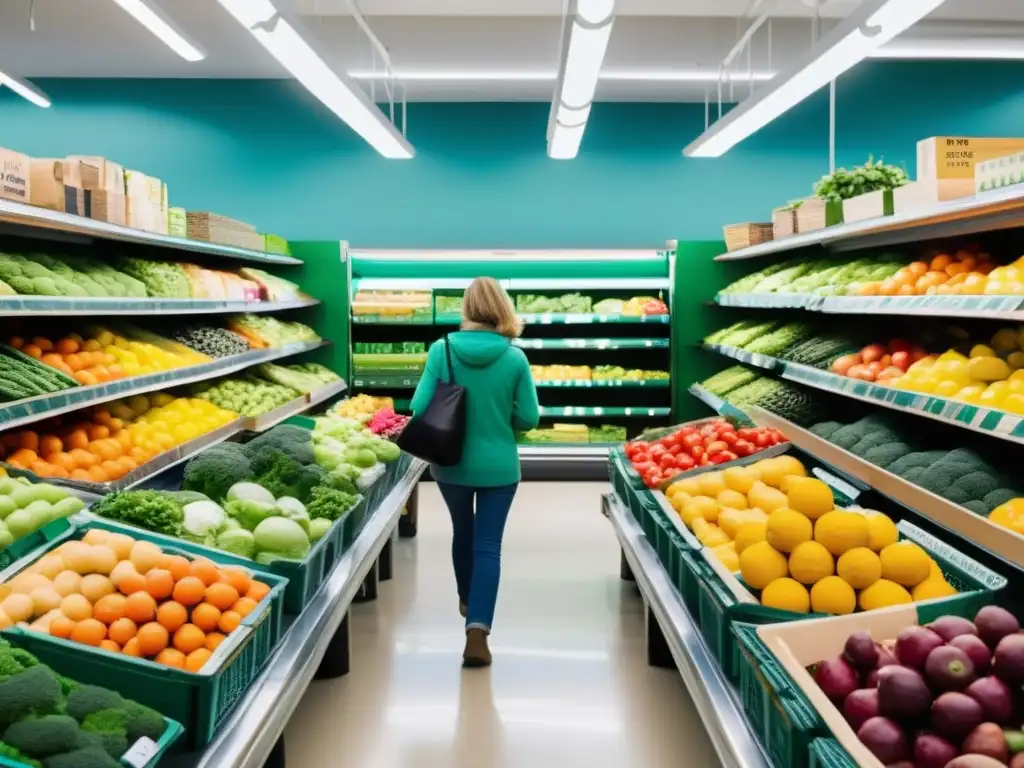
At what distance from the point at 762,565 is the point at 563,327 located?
701cm

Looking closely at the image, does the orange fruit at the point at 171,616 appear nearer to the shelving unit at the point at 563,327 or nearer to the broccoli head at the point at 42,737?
the broccoli head at the point at 42,737

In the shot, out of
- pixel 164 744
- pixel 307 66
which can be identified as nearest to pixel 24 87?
pixel 307 66

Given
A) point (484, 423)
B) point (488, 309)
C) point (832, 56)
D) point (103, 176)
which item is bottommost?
point (484, 423)

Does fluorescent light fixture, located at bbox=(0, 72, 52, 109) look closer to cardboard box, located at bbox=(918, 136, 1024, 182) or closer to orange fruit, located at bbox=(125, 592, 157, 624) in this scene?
orange fruit, located at bbox=(125, 592, 157, 624)

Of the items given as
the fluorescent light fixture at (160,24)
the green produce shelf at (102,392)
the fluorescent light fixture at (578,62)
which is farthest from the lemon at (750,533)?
the fluorescent light fixture at (160,24)

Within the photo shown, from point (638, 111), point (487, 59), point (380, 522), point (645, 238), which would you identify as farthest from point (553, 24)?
point (380, 522)

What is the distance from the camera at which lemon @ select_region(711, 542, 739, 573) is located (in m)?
3.51

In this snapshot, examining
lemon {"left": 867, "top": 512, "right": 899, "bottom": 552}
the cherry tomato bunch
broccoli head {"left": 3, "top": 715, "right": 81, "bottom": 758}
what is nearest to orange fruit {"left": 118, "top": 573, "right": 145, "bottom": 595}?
broccoli head {"left": 3, "top": 715, "right": 81, "bottom": 758}

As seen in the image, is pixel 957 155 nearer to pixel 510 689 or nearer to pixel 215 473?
pixel 510 689

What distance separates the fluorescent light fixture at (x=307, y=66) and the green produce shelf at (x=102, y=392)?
5.86ft

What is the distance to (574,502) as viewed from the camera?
8.28 metres

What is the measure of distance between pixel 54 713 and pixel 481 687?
7.95 ft

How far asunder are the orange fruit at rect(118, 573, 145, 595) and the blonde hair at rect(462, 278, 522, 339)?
214 centimetres

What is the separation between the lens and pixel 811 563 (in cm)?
296
